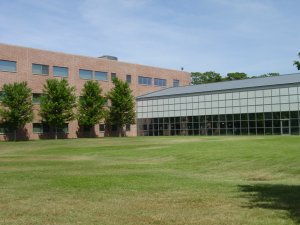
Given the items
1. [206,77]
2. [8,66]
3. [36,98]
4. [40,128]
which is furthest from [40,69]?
[206,77]

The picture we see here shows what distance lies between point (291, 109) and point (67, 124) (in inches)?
1287

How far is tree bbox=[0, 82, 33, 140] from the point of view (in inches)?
2194

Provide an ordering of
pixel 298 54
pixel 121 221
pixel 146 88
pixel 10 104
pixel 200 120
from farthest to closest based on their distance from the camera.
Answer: pixel 146 88 → pixel 200 120 → pixel 10 104 → pixel 298 54 → pixel 121 221

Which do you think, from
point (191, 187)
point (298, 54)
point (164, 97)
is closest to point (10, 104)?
point (164, 97)

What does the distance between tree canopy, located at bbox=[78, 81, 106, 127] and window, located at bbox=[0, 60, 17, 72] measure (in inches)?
417

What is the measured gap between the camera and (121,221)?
8508 millimetres

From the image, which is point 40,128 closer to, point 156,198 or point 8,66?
point 8,66

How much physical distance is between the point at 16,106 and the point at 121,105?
18.4m

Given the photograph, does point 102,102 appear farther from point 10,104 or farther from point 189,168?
point 189,168

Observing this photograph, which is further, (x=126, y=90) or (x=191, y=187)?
(x=126, y=90)

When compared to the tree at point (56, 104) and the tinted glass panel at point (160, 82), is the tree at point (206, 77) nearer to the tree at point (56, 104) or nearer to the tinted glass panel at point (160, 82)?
the tinted glass panel at point (160, 82)

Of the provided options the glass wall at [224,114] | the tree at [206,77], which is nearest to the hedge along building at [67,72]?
the glass wall at [224,114]

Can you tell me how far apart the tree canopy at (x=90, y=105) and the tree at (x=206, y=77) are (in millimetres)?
51057

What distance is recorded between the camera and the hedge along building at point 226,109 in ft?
187
